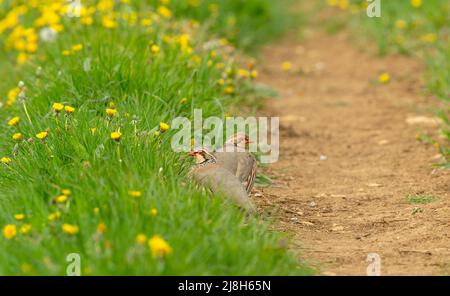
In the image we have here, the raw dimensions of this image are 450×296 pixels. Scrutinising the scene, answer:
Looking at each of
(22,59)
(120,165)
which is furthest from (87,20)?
(120,165)

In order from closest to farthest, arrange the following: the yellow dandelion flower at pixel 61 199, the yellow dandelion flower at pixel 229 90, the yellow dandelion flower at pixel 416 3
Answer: the yellow dandelion flower at pixel 61 199 < the yellow dandelion flower at pixel 229 90 < the yellow dandelion flower at pixel 416 3

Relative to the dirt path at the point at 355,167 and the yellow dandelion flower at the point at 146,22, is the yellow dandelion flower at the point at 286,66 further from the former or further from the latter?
the yellow dandelion flower at the point at 146,22

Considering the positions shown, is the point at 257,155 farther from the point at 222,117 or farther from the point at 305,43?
the point at 305,43

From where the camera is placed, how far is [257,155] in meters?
6.09

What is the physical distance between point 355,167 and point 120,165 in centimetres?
238

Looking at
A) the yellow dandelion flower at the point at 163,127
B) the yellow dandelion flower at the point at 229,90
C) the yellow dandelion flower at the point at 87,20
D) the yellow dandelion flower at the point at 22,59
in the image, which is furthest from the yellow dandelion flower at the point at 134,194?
the yellow dandelion flower at the point at 22,59

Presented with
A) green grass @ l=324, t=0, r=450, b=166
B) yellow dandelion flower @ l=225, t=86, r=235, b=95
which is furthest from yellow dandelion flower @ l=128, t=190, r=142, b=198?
green grass @ l=324, t=0, r=450, b=166

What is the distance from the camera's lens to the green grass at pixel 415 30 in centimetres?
833

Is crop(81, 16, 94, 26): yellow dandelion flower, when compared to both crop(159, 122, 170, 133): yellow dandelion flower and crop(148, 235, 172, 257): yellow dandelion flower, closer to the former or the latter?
crop(159, 122, 170, 133): yellow dandelion flower

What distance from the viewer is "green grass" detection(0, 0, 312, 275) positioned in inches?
147

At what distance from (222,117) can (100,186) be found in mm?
1936

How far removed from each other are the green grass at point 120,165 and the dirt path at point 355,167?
0.47 metres

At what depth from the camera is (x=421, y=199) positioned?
5.32 meters
